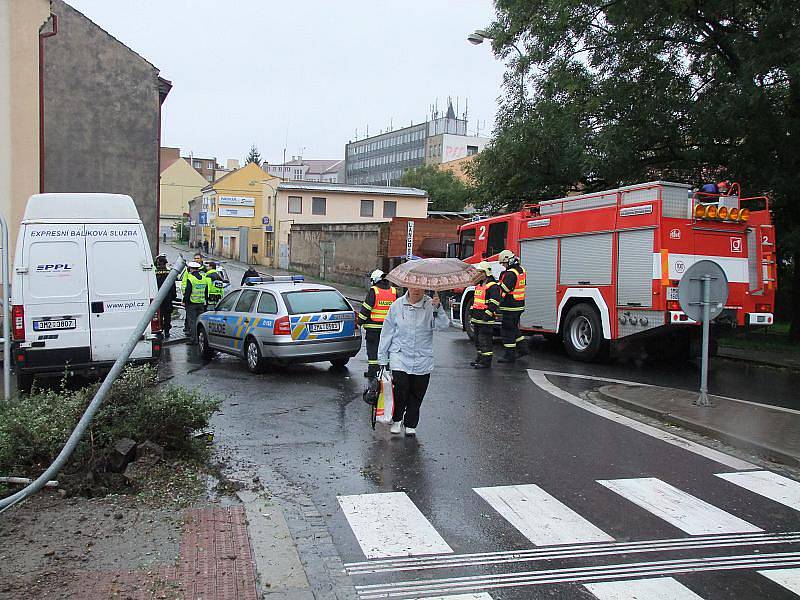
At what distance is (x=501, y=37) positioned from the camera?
62.4 ft

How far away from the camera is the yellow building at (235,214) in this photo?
202 ft

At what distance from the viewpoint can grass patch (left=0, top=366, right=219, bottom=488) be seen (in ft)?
19.4

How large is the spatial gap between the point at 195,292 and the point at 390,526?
1123 centimetres

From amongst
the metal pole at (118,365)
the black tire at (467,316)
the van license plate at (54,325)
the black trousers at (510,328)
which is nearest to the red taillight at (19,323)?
the van license plate at (54,325)

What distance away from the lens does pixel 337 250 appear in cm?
4106

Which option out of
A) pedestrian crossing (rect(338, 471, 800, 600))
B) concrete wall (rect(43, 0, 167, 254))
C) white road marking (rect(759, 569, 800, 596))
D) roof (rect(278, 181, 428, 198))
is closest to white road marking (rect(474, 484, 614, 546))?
pedestrian crossing (rect(338, 471, 800, 600))

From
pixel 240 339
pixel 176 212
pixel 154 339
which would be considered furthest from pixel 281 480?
pixel 176 212

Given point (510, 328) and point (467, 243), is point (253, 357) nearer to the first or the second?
point (510, 328)

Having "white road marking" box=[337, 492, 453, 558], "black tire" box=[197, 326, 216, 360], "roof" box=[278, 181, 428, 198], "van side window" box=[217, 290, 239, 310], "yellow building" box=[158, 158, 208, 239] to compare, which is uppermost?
"yellow building" box=[158, 158, 208, 239]

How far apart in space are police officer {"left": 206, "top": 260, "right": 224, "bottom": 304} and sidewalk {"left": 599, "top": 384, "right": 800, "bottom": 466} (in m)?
8.58

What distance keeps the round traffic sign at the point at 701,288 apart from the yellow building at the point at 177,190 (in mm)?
85302

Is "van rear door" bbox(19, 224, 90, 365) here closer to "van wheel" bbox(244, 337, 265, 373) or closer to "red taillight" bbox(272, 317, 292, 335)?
"van wheel" bbox(244, 337, 265, 373)

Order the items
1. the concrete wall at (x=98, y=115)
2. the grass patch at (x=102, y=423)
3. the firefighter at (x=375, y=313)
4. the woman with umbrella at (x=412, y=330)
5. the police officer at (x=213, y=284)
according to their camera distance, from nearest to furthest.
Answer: the grass patch at (x=102, y=423)
the woman with umbrella at (x=412, y=330)
the firefighter at (x=375, y=313)
the police officer at (x=213, y=284)
the concrete wall at (x=98, y=115)

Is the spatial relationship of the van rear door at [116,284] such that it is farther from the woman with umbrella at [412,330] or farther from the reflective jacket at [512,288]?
the reflective jacket at [512,288]
